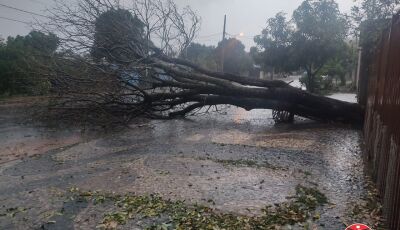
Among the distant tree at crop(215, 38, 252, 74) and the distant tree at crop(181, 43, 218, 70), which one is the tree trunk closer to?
the distant tree at crop(181, 43, 218, 70)

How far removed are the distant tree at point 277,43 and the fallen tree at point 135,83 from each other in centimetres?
1356

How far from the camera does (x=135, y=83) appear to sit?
10.6 m

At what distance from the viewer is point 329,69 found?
32.9m

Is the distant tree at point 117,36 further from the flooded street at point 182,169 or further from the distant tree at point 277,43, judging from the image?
the distant tree at point 277,43

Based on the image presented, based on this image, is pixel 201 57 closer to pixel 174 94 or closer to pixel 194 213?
pixel 174 94

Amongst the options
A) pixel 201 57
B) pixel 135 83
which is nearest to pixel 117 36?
pixel 135 83

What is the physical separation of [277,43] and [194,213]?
21.9m

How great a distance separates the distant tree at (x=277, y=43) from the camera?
24062mm

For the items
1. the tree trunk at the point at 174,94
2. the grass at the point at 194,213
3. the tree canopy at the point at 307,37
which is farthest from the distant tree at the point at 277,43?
the grass at the point at 194,213

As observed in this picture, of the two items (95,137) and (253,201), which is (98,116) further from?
(253,201)

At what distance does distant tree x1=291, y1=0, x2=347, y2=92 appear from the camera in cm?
2170

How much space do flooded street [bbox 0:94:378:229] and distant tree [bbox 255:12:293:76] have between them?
15006 mm

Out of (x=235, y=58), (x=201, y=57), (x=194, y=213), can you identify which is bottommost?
(x=194, y=213)

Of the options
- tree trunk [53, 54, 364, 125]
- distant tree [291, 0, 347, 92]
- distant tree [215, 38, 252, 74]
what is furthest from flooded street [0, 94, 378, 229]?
distant tree [215, 38, 252, 74]
